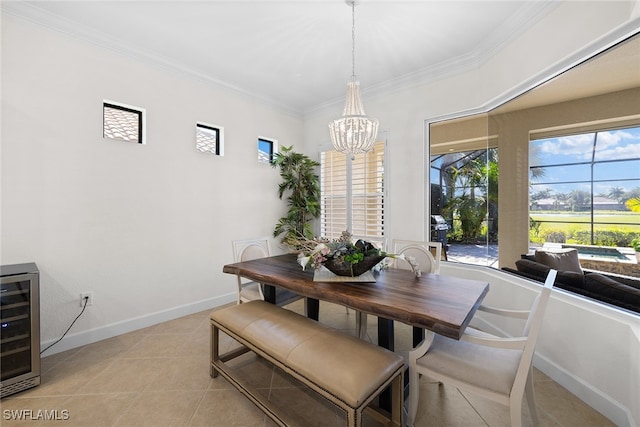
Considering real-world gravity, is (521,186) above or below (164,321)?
above

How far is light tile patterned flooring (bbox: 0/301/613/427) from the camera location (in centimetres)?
168

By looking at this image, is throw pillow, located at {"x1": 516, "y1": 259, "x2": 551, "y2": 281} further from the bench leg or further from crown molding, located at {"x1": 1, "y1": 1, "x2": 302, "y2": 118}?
crown molding, located at {"x1": 1, "y1": 1, "x2": 302, "y2": 118}

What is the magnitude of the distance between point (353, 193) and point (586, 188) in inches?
101

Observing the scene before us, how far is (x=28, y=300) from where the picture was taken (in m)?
1.96

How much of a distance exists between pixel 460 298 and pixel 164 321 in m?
3.14

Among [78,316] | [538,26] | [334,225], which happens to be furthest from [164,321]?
[538,26]

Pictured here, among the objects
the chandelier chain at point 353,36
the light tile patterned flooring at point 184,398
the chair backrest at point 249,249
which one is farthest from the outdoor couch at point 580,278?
the chair backrest at point 249,249

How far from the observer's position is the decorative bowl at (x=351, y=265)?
1.93 metres

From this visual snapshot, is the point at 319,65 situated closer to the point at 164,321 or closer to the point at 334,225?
the point at 334,225

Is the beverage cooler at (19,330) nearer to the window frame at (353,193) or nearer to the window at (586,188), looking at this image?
the window frame at (353,193)

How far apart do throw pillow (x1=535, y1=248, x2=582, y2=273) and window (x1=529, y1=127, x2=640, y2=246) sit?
10 centimetres

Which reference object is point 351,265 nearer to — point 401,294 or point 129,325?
point 401,294

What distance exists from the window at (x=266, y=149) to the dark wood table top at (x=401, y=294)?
7.41ft

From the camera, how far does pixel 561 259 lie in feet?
7.80
